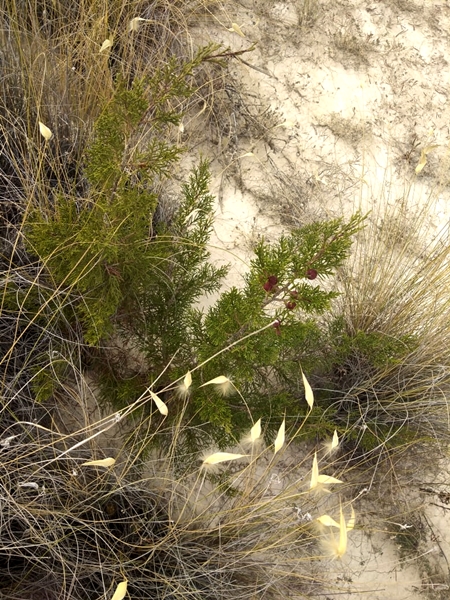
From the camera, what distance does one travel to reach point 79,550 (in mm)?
1596

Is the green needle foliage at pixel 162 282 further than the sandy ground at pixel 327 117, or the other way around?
the sandy ground at pixel 327 117

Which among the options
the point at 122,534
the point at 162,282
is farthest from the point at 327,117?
the point at 122,534

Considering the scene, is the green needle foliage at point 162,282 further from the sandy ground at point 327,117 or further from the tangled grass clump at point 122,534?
the sandy ground at point 327,117

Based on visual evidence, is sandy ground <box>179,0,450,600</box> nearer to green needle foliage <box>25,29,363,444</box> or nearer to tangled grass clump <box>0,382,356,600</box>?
green needle foliage <box>25,29,363,444</box>

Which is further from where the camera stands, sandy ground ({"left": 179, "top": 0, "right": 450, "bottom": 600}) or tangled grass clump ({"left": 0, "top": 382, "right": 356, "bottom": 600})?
sandy ground ({"left": 179, "top": 0, "right": 450, "bottom": 600})

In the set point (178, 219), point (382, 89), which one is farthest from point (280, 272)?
point (382, 89)

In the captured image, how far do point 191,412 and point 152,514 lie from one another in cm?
31

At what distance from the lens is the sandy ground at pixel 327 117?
2.48 metres

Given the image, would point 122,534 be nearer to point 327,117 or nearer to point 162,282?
point 162,282

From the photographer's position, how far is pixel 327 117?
108 inches

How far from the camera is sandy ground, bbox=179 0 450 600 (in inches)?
97.7

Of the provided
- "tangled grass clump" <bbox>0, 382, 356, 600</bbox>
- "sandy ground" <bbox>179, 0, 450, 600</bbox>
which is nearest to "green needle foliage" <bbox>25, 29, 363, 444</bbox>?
"tangled grass clump" <bbox>0, 382, 356, 600</bbox>

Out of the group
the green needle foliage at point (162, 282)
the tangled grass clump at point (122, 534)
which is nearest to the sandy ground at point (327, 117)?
the green needle foliage at point (162, 282)

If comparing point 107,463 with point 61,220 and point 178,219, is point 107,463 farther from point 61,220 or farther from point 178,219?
point 178,219
